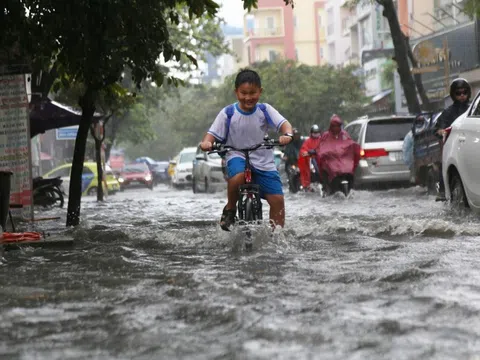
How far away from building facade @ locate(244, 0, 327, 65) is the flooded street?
9416 centimetres

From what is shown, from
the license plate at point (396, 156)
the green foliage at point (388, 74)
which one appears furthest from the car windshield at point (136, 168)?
the license plate at point (396, 156)

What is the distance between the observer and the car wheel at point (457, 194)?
1291 cm

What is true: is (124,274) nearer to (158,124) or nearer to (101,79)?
(101,79)

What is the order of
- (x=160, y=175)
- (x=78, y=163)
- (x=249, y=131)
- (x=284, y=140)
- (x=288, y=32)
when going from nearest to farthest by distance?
(x=284, y=140) → (x=249, y=131) → (x=78, y=163) → (x=160, y=175) → (x=288, y=32)

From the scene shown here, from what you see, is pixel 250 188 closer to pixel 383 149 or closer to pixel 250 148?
pixel 250 148

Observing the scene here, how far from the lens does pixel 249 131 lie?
32.9ft

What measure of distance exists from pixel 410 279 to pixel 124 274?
7.23ft

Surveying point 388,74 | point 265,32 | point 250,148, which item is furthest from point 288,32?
point 250,148

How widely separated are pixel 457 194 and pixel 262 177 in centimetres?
385

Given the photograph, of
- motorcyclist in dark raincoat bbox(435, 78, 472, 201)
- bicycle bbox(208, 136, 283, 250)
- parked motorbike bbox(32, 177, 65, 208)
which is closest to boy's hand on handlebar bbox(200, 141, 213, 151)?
bicycle bbox(208, 136, 283, 250)

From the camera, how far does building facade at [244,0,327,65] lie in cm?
10631

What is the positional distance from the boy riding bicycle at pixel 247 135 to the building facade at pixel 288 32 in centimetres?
9411

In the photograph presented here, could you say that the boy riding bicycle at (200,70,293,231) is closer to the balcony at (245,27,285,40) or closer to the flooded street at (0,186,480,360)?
the flooded street at (0,186,480,360)

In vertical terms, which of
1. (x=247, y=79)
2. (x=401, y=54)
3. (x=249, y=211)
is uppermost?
(x=401, y=54)
